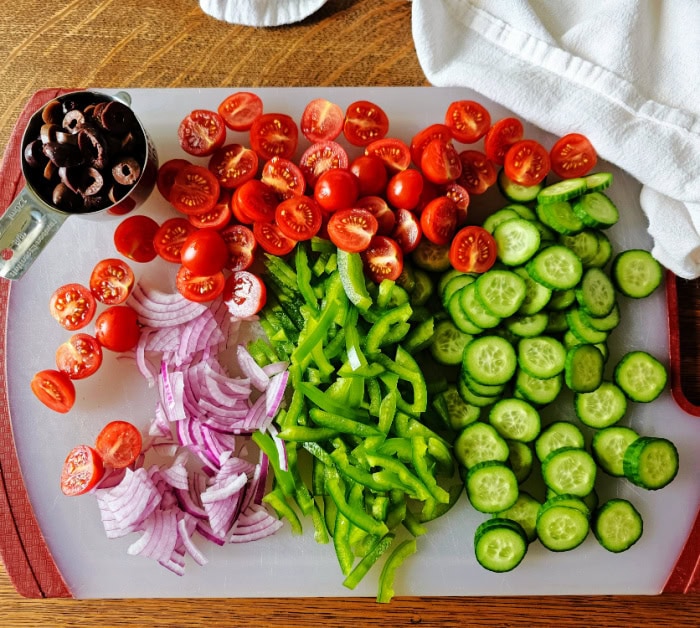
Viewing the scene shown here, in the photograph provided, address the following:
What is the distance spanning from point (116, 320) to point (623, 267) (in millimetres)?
1896

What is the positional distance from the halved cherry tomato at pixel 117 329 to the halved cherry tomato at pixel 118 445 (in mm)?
287

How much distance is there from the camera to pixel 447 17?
8.18 feet

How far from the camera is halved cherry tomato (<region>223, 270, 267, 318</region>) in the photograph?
238 cm

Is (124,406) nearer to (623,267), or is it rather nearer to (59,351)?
(59,351)

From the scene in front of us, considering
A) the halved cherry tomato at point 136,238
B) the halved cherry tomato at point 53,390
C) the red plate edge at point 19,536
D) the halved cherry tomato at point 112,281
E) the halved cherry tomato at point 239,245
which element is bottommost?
the red plate edge at point 19,536

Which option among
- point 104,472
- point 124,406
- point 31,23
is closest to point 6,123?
point 31,23

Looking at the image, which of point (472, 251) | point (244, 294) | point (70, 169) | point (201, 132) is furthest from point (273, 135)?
point (472, 251)

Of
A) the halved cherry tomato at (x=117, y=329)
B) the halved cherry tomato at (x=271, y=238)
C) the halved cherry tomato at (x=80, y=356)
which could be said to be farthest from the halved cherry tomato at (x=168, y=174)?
the halved cherry tomato at (x=80, y=356)

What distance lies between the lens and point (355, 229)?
2307 mm

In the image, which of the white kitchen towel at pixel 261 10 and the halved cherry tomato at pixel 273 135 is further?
the white kitchen towel at pixel 261 10

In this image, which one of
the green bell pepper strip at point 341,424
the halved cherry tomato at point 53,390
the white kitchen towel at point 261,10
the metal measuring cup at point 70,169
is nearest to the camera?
the metal measuring cup at point 70,169

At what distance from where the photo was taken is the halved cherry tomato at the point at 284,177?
238 cm

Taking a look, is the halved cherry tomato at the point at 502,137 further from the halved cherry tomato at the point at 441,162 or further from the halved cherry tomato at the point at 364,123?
the halved cherry tomato at the point at 364,123

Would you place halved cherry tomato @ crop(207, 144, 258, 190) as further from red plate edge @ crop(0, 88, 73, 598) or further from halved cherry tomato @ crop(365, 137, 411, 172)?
red plate edge @ crop(0, 88, 73, 598)
